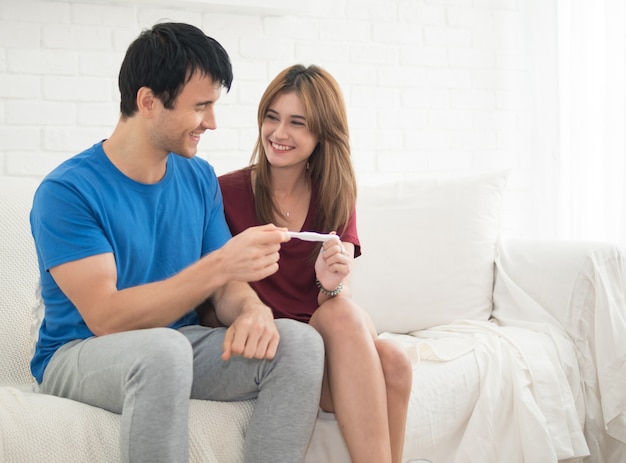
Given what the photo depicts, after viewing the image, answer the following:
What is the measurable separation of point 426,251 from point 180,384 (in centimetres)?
117

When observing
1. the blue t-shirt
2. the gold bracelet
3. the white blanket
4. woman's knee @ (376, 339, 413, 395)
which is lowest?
the white blanket

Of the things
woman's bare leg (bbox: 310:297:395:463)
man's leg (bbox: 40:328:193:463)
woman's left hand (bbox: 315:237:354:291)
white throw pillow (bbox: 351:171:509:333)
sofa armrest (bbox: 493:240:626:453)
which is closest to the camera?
man's leg (bbox: 40:328:193:463)

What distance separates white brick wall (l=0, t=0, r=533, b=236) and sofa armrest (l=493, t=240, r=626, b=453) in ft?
2.74

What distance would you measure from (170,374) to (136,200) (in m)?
0.42

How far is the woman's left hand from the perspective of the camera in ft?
5.41

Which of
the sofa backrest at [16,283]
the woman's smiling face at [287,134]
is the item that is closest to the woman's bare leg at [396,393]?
the woman's smiling face at [287,134]

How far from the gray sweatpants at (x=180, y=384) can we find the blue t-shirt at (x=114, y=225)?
0.32ft

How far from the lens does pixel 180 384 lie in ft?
4.26

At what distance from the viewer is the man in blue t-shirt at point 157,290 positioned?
132 cm

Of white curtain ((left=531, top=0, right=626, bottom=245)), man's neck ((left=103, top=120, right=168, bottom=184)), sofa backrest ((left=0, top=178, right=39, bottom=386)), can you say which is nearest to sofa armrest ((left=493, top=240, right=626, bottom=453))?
white curtain ((left=531, top=0, right=626, bottom=245))

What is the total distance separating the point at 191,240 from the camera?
1642 mm

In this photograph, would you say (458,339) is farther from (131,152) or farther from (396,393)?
(131,152)

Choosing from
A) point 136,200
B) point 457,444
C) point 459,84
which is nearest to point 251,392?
Answer: point 136,200

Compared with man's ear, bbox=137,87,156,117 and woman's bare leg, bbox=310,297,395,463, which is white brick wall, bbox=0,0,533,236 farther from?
woman's bare leg, bbox=310,297,395,463
